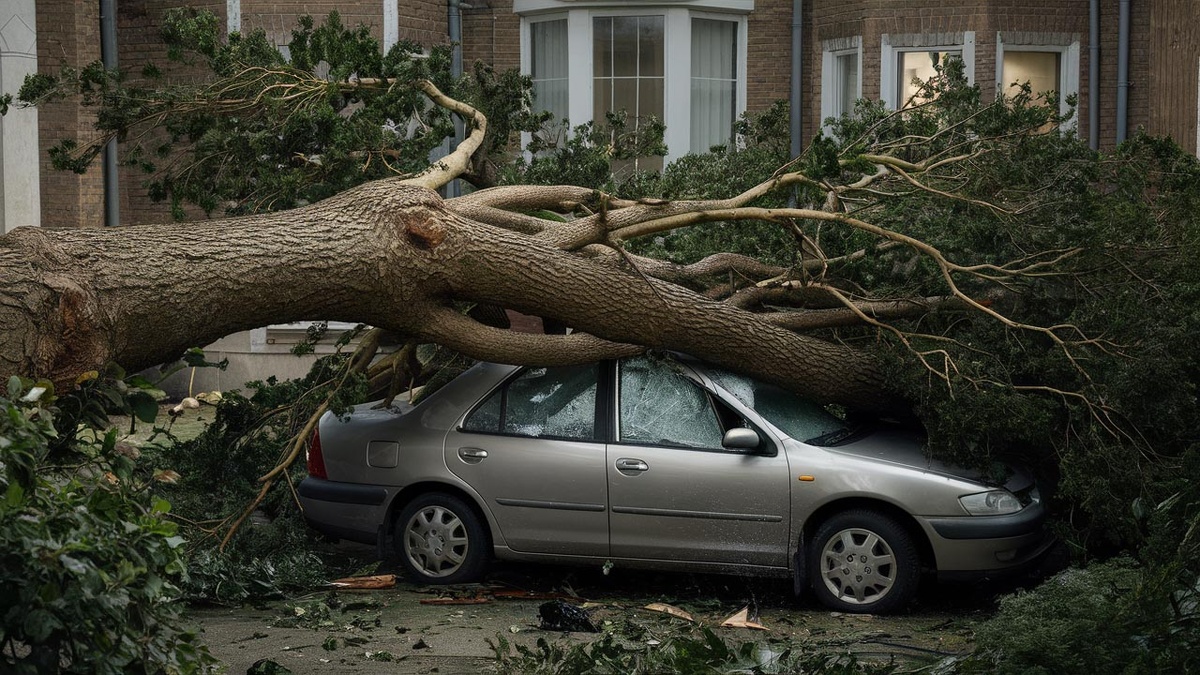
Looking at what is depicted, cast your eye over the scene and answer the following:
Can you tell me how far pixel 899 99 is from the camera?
1778cm

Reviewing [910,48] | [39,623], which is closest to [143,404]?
[39,623]

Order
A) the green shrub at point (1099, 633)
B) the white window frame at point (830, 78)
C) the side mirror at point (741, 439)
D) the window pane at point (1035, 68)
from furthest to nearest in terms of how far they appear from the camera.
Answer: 1. the white window frame at point (830, 78)
2. the window pane at point (1035, 68)
3. the side mirror at point (741, 439)
4. the green shrub at point (1099, 633)

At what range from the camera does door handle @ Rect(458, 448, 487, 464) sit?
27.3 feet

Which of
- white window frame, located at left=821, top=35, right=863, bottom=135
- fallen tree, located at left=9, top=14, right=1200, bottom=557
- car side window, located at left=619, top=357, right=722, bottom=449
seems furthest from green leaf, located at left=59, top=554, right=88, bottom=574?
white window frame, located at left=821, top=35, right=863, bottom=135

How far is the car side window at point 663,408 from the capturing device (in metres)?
8.13

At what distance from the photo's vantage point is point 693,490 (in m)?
7.97

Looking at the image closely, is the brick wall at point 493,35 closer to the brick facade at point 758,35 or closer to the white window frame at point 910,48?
the brick facade at point 758,35


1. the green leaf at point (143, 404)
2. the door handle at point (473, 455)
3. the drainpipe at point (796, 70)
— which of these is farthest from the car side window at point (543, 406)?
the drainpipe at point (796, 70)

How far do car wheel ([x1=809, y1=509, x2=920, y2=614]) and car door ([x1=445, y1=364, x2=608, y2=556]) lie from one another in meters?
1.27

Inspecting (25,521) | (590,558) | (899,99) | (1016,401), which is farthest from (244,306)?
(899,99)

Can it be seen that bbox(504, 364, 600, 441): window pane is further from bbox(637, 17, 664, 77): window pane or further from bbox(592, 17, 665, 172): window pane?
bbox(637, 17, 664, 77): window pane

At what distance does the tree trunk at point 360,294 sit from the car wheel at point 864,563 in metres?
1.08

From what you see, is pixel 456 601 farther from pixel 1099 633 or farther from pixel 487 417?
pixel 1099 633

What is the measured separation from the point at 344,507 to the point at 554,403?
1.49m
